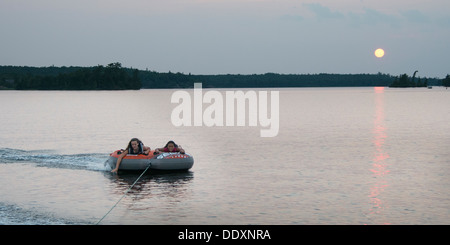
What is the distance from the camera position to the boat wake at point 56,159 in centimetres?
3180

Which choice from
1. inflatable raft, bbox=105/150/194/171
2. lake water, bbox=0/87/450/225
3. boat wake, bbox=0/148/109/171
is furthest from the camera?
boat wake, bbox=0/148/109/171

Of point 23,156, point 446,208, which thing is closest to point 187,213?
point 446,208

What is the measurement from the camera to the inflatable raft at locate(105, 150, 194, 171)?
27.0 metres

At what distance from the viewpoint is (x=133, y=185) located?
25.0 metres

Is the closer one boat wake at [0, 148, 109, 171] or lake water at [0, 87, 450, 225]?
lake water at [0, 87, 450, 225]

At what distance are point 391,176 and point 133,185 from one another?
37.8 ft

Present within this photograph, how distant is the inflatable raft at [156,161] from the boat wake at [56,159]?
116 inches

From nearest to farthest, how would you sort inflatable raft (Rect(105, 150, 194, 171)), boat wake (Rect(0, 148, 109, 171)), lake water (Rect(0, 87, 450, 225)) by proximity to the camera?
lake water (Rect(0, 87, 450, 225))
inflatable raft (Rect(105, 150, 194, 171))
boat wake (Rect(0, 148, 109, 171))

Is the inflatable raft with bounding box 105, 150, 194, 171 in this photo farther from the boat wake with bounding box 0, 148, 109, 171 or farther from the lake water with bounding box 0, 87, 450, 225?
→ the boat wake with bounding box 0, 148, 109, 171

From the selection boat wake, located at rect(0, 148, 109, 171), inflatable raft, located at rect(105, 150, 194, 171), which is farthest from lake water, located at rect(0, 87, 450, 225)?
inflatable raft, located at rect(105, 150, 194, 171)

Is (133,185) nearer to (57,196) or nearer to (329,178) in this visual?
(57,196)

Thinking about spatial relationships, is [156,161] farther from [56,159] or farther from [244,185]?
[56,159]

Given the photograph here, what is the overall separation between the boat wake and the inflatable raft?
9.63 feet

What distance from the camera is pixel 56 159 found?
113 feet
